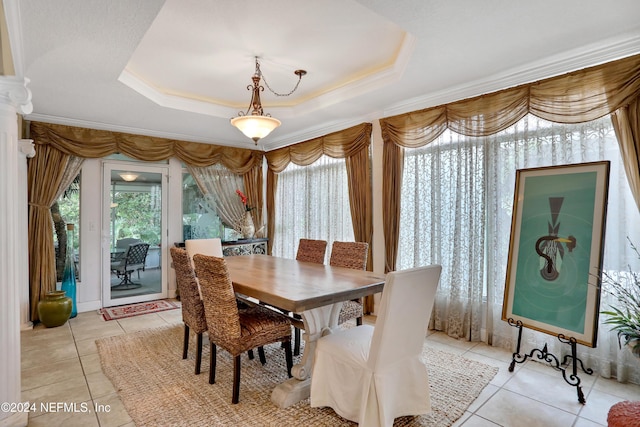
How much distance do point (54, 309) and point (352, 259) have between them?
138 inches

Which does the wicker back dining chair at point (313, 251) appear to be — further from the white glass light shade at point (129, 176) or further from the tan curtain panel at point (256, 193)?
the white glass light shade at point (129, 176)

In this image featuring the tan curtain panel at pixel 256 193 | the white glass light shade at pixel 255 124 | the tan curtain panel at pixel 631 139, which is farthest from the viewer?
the tan curtain panel at pixel 256 193

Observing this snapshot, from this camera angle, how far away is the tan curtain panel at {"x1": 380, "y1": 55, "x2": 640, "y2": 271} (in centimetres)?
238

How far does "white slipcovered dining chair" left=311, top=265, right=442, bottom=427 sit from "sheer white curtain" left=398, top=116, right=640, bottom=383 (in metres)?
1.52

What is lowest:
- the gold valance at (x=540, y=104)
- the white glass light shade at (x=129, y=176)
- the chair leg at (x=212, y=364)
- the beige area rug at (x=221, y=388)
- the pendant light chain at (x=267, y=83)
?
the beige area rug at (x=221, y=388)

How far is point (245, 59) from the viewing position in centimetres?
306

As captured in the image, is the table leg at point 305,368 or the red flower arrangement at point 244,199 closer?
the table leg at point 305,368

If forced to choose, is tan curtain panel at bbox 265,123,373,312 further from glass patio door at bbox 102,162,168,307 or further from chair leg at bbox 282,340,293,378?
glass patio door at bbox 102,162,168,307

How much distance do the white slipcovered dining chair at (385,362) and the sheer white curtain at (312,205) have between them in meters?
2.57

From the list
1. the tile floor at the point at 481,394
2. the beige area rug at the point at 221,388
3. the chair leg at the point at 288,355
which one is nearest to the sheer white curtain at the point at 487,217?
the tile floor at the point at 481,394

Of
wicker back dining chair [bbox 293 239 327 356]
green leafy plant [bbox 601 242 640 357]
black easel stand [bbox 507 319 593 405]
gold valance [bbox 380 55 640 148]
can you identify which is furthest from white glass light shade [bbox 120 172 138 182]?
green leafy plant [bbox 601 242 640 357]

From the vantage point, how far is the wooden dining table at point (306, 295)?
204 cm

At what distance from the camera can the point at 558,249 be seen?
2.52 meters

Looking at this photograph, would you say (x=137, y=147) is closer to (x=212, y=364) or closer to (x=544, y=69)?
(x=212, y=364)
